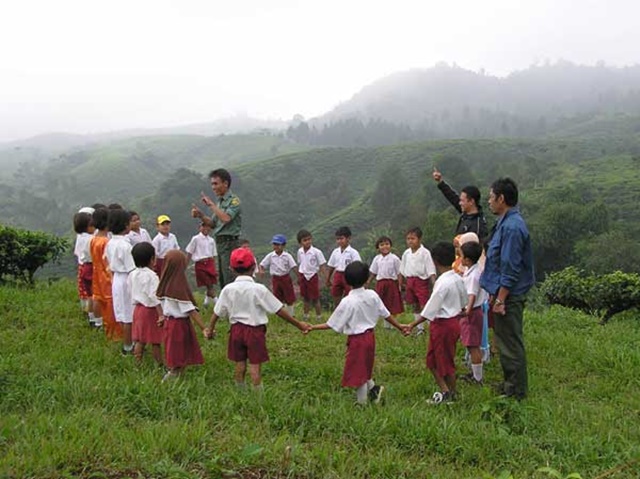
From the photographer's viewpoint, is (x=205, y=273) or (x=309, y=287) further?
(x=309, y=287)

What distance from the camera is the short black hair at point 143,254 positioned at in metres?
5.34

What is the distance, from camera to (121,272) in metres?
5.88

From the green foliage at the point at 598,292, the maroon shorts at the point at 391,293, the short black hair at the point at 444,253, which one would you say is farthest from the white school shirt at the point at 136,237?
the green foliage at the point at 598,292

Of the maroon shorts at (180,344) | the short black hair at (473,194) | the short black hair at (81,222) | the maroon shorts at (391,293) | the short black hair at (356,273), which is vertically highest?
the short black hair at (473,194)

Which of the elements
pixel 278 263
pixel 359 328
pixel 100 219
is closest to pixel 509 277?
pixel 359 328

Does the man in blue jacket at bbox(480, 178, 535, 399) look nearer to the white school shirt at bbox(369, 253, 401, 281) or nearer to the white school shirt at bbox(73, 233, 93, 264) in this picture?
the white school shirt at bbox(369, 253, 401, 281)

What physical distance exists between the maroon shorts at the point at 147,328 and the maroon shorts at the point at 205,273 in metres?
3.69

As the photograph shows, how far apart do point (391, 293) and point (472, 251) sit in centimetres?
351

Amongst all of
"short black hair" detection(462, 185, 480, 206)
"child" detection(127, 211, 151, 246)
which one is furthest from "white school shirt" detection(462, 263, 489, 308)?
"child" detection(127, 211, 151, 246)

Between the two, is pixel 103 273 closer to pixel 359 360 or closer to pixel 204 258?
pixel 204 258

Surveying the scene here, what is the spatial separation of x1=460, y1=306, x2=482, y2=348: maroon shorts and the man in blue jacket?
16.5 inches

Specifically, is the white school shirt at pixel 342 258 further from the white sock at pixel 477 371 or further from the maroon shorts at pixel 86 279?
the maroon shorts at pixel 86 279

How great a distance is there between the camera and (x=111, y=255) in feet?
19.3

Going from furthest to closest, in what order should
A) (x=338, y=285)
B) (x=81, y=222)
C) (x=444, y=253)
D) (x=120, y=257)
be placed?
(x=338, y=285)
(x=81, y=222)
(x=120, y=257)
(x=444, y=253)
